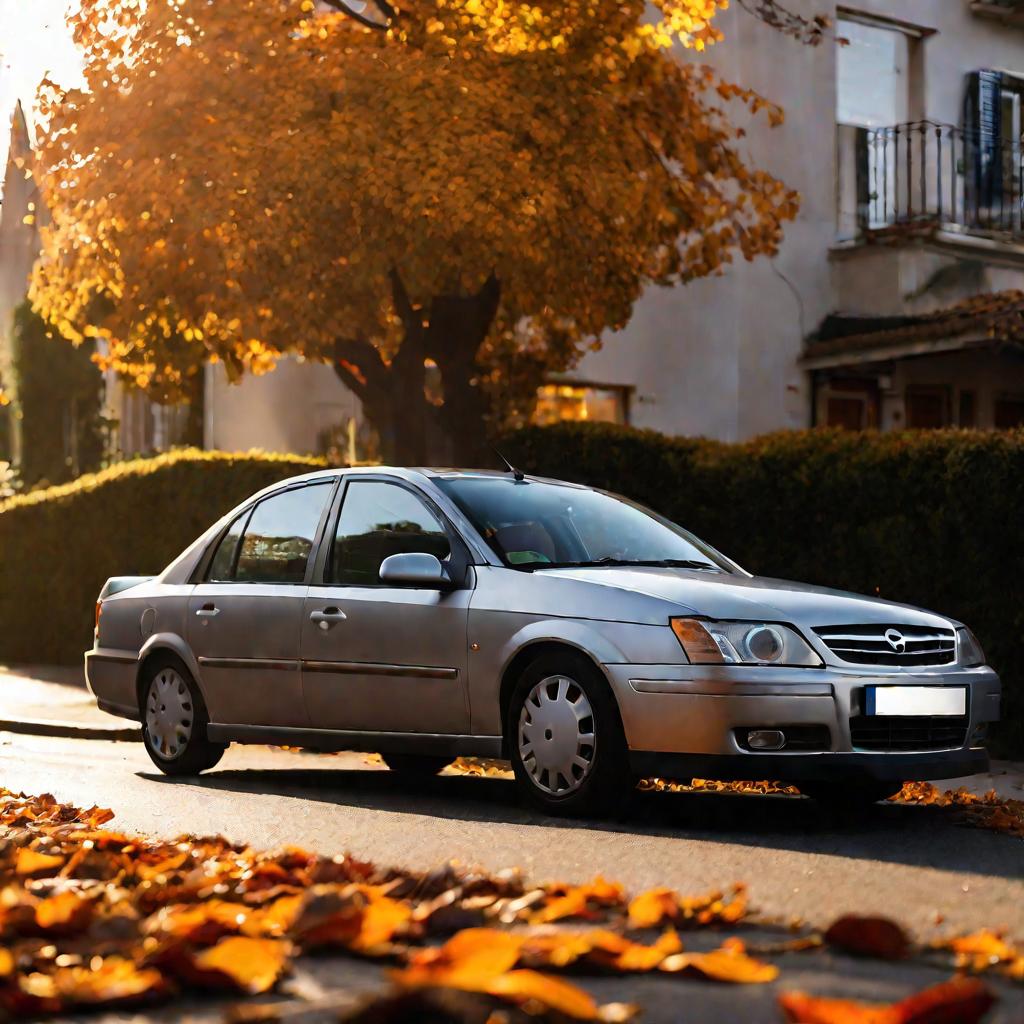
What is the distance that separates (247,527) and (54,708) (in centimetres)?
549

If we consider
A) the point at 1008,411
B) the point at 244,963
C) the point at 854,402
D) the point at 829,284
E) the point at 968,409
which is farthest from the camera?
the point at 1008,411

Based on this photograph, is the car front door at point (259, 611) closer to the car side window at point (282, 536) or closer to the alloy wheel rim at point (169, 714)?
the car side window at point (282, 536)

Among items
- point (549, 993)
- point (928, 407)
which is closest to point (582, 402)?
point (928, 407)

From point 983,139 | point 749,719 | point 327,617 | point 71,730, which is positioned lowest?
point 71,730

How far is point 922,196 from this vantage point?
23062mm

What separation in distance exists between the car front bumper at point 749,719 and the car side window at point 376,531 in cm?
162

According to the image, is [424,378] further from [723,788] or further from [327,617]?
[723,788]

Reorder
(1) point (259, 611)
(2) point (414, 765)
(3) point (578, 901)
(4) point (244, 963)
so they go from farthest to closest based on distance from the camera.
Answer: (2) point (414, 765)
(1) point (259, 611)
(3) point (578, 901)
(4) point (244, 963)

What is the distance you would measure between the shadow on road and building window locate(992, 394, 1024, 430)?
632 inches

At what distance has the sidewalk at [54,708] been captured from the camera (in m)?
13.4

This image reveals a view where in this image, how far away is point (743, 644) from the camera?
768cm

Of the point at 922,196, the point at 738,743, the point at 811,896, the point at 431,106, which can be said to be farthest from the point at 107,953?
the point at 922,196

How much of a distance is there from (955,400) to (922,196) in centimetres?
274

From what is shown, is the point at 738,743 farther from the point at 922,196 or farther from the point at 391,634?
the point at 922,196
